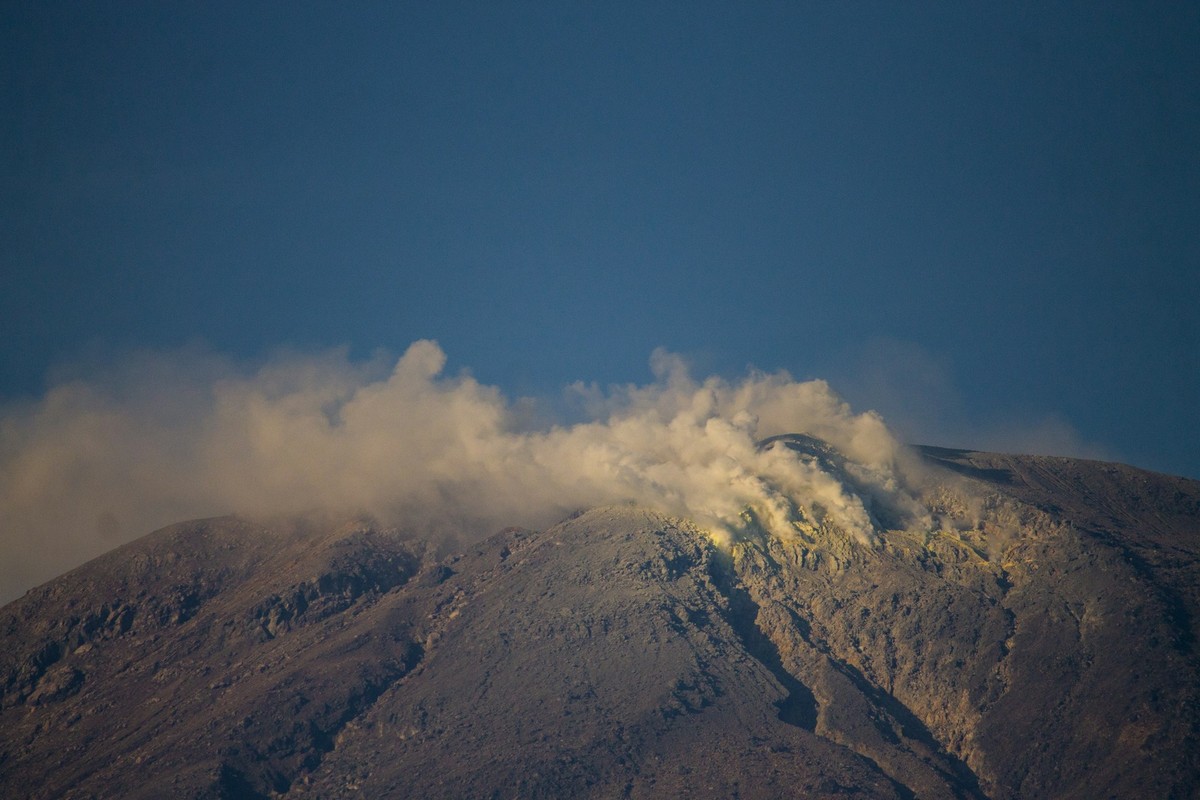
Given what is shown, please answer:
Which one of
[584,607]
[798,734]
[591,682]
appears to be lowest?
[798,734]

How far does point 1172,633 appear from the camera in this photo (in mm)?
165750

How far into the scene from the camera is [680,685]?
168 m

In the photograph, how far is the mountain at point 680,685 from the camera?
5984 inches

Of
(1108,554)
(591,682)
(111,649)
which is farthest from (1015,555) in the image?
(111,649)

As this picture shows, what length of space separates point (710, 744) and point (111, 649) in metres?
98.0

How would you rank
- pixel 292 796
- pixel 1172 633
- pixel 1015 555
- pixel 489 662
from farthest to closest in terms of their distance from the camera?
pixel 1015 555
pixel 489 662
pixel 1172 633
pixel 292 796

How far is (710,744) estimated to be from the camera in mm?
155750

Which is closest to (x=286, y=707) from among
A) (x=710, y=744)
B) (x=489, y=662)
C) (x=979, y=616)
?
(x=489, y=662)

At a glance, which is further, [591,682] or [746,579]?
[746,579]

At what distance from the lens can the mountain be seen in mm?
152000

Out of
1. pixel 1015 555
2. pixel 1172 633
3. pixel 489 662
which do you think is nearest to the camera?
pixel 1172 633

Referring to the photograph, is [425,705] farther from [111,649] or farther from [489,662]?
[111,649]

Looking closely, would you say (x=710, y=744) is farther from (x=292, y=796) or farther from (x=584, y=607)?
(x=292, y=796)

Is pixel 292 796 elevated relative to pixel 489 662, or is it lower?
lower
